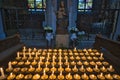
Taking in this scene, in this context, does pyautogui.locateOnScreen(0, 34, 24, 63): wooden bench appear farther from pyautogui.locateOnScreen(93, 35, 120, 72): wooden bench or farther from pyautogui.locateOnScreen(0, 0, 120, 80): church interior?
pyautogui.locateOnScreen(93, 35, 120, 72): wooden bench

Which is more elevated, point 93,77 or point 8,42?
point 8,42

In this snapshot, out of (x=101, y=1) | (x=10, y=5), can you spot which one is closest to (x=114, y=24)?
(x=101, y=1)

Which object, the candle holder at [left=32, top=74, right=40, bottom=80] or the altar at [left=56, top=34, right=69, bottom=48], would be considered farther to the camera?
the altar at [left=56, top=34, right=69, bottom=48]

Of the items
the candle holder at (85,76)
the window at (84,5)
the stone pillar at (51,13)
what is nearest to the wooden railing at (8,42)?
the candle holder at (85,76)

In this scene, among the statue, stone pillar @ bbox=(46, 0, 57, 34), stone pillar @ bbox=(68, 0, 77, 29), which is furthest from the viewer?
stone pillar @ bbox=(68, 0, 77, 29)

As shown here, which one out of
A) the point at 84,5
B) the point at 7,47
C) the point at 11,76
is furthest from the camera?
the point at 84,5

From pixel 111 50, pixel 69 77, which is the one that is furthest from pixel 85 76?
Result: pixel 111 50

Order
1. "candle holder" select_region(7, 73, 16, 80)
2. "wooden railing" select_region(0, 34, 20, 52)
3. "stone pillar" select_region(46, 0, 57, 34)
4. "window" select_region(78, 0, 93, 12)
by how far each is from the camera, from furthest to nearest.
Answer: "window" select_region(78, 0, 93, 12) < "stone pillar" select_region(46, 0, 57, 34) < "wooden railing" select_region(0, 34, 20, 52) < "candle holder" select_region(7, 73, 16, 80)

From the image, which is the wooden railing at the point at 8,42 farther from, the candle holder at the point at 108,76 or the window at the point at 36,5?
the window at the point at 36,5

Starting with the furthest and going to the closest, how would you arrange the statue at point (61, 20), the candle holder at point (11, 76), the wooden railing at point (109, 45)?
the statue at point (61, 20)
the wooden railing at point (109, 45)
the candle holder at point (11, 76)

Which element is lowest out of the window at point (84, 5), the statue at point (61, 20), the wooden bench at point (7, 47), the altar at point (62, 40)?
the altar at point (62, 40)

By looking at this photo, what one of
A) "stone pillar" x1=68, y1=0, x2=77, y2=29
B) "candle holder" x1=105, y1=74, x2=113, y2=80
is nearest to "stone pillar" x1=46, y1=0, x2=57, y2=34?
"stone pillar" x1=68, y1=0, x2=77, y2=29

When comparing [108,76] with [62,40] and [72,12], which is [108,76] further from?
[72,12]

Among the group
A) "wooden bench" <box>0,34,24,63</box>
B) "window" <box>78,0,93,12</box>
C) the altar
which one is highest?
"window" <box>78,0,93,12</box>
